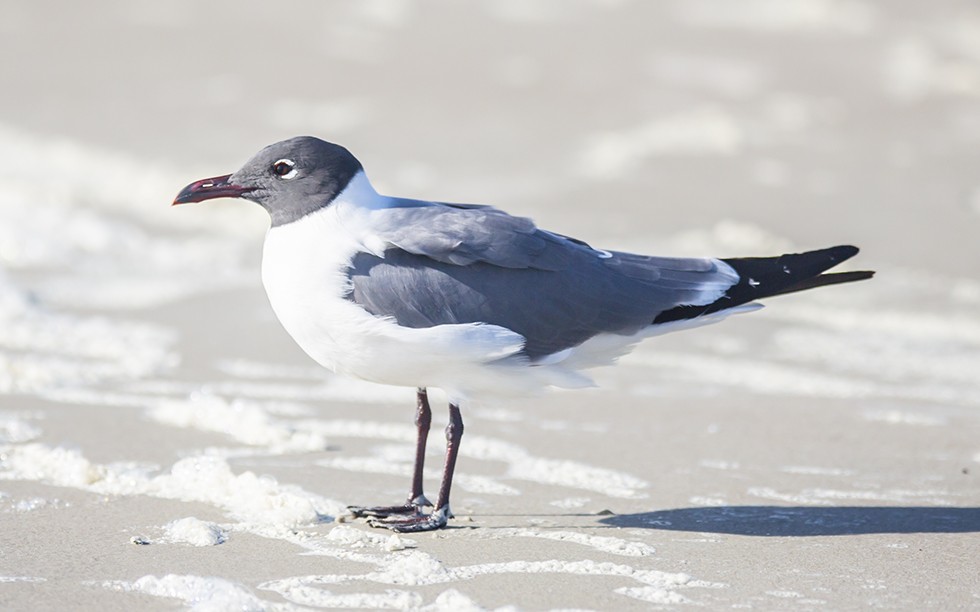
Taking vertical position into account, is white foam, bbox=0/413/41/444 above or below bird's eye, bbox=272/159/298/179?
below

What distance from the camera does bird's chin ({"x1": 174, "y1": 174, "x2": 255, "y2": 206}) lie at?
16.1 feet

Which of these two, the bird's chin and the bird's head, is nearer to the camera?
the bird's head

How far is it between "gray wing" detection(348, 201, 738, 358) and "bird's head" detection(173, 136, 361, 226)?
0.30 meters

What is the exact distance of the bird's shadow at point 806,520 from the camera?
4.60m

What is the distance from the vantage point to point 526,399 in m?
6.08

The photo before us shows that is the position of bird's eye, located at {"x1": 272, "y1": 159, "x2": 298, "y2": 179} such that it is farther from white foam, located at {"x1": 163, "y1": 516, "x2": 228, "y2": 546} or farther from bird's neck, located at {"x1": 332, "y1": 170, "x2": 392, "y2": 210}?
white foam, located at {"x1": 163, "y1": 516, "x2": 228, "y2": 546}

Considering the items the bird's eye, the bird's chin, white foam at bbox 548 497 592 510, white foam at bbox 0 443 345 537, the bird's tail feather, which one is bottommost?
white foam at bbox 0 443 345 537

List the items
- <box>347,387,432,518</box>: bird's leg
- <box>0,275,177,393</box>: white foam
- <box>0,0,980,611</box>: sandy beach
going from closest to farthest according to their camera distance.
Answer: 1. <box>0,0,980,611</box>: sandy beach
2. <box>347,387,432,518</box>: bird's leg
3. <box>0,275,177,393</box>: white foam

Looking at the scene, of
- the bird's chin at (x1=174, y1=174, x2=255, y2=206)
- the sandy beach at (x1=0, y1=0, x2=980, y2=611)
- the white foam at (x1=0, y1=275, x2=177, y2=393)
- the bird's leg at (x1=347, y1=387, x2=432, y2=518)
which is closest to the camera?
the sandy beach at (x1=0, y1=0, x2=980, y2=611)

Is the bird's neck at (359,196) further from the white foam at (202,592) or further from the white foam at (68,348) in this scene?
the white foam at (68,348)

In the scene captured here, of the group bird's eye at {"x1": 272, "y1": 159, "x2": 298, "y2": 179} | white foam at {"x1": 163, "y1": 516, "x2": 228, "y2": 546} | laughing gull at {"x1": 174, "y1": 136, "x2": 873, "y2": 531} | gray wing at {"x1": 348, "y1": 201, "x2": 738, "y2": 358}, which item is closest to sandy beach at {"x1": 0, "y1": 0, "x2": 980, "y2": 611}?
white foam at {"x1": 163, "y1": 516, "x2": 228, "y2": 546}

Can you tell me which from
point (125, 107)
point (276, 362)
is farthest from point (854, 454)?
point (125, 107)

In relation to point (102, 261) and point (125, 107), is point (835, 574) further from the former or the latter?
point (125, 107)

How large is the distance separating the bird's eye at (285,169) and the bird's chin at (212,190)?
0.38 feet
